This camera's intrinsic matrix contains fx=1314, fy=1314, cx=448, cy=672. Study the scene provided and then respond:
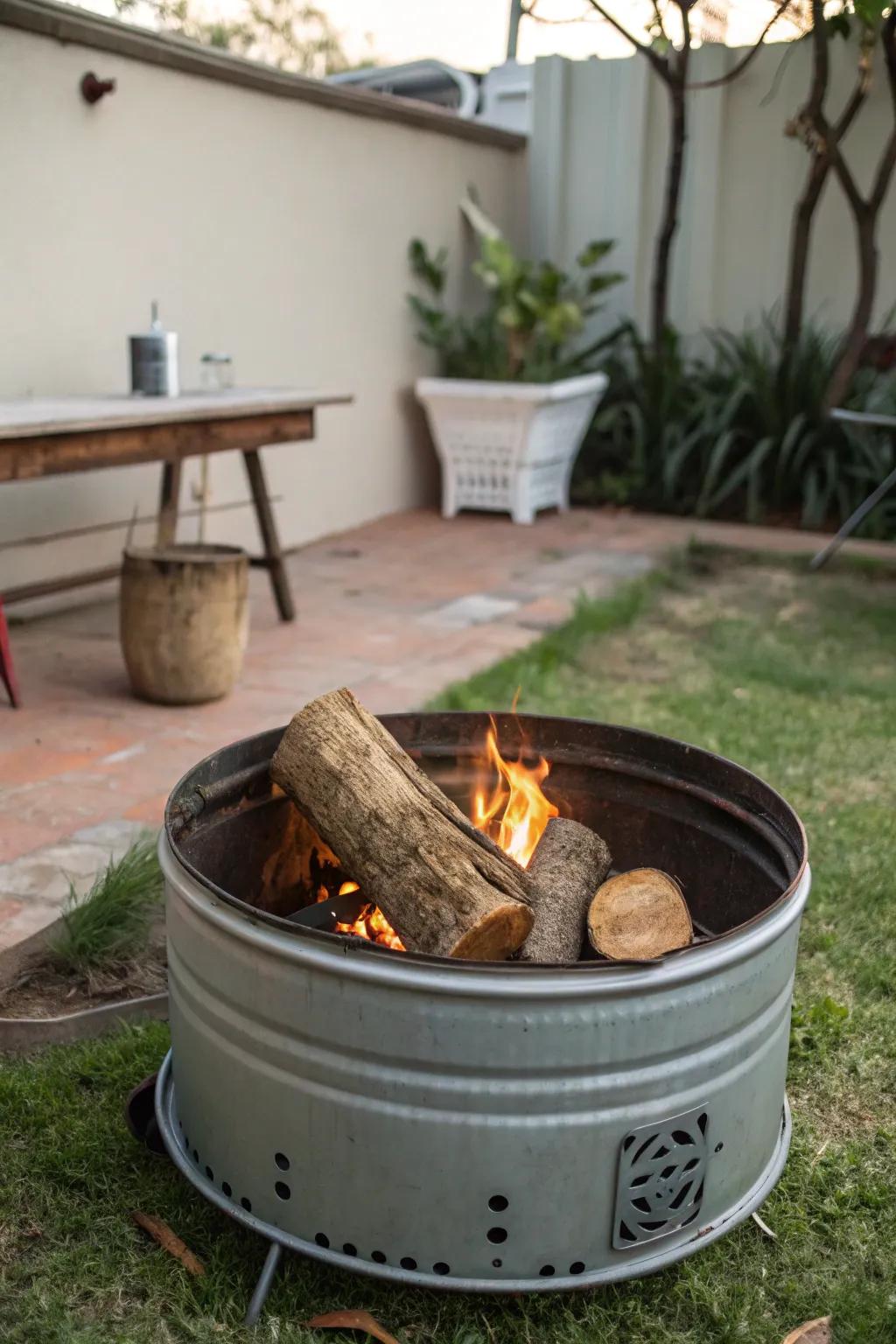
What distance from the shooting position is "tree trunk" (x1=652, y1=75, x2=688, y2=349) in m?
6.28

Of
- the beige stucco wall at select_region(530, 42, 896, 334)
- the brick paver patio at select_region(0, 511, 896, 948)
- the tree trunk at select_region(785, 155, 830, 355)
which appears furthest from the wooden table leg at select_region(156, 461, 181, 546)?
the beige stucco wall at select_region(530, 42, 896, 334)

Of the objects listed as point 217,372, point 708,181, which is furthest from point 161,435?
point 708,181

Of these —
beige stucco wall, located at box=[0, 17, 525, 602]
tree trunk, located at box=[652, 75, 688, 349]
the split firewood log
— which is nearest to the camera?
the split firewood log

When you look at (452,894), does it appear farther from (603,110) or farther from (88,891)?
(603,110)

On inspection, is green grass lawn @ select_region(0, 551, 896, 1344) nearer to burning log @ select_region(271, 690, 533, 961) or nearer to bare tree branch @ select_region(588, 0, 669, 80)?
burning log @ select_region(271, 690, 533, 961)

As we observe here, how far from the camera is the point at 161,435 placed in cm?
356

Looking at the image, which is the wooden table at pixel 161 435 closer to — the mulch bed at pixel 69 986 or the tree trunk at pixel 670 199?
the mulch bed at pixel 69 986

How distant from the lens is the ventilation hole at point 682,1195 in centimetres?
155

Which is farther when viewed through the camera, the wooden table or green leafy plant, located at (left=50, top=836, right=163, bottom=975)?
the wooden table

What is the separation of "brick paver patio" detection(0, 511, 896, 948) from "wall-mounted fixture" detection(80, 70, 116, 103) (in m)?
1.68

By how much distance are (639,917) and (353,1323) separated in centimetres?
66

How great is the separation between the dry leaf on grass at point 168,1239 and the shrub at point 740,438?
528 centimetres

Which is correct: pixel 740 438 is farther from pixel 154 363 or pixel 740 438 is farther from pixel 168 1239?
pixel 168 1239

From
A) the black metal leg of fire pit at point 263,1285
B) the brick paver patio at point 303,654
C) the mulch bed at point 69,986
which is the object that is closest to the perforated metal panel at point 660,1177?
the black metal leg of fire pit at point 263,1285
